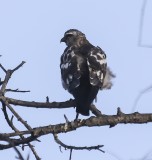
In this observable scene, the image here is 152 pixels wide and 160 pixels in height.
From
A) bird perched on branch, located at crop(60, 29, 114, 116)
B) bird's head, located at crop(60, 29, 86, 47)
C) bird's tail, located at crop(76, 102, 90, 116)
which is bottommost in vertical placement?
bird's tail, located at crop(76, 102, 90, 116)

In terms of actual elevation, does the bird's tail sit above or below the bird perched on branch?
below

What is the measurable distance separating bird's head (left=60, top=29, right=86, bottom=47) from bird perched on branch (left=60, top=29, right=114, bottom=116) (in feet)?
2.75

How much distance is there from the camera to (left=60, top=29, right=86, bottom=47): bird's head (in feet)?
32.1

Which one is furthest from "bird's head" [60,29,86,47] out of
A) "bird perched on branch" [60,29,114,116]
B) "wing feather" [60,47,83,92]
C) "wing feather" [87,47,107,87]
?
"wing feather" [60,47,83,92]

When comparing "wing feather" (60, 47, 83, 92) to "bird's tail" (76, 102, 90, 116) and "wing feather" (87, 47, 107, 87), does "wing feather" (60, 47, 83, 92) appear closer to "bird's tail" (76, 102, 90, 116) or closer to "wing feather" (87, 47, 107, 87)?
"wing feather" (87, 47, 107, 87)

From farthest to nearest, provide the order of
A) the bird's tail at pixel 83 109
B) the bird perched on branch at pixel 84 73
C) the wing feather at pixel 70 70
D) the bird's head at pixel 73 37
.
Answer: the bird's head at pixel 73 37
the wing feather at pixel 70 70
the bird perched on branch at pixel 84 73
the bird's tail at pixel 83 109

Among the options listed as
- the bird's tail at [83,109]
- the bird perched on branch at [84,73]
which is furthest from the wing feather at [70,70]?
the bird's tail at [83,109]

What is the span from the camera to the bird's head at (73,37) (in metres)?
9.78

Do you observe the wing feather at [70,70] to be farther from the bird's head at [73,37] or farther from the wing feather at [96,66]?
the bird's head at [73,37]

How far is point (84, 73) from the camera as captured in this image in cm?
734

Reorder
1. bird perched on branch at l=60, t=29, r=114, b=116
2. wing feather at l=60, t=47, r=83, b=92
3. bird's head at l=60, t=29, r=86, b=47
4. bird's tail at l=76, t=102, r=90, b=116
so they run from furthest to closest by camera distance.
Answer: bird's head at l=60, t=29, r=86, b=47 < wing feather at l=60, t=47, r=83, b=92 < bird perched on branch at l=60, t=29, r=114, b=116 < bird's tail at l=76, t=102, r=90, b=116

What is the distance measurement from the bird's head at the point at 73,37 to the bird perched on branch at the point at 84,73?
2.75ft

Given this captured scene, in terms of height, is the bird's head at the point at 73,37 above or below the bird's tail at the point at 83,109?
above

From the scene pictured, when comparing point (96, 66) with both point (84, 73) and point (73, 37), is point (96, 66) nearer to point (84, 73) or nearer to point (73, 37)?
point (84, 73)
